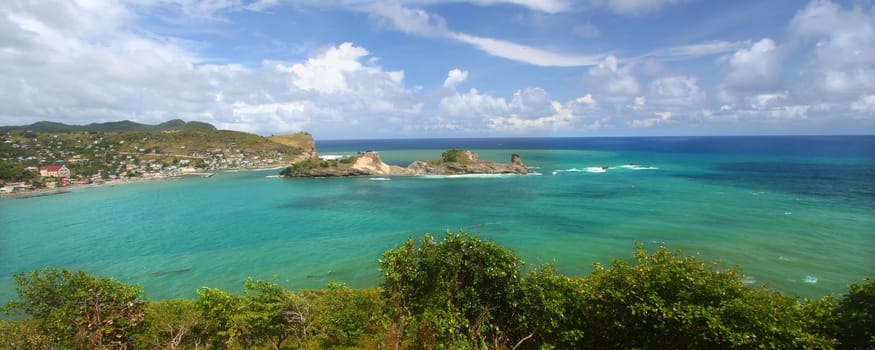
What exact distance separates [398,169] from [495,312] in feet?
350

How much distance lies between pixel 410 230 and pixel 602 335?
38123mm

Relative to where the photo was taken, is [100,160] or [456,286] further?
[100,160]

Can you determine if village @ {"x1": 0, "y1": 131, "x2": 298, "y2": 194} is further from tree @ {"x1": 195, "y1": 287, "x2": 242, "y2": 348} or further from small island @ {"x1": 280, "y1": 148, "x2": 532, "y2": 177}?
tree @ {"x1": 195, "y1": 287, "x2": 242, "y2": 348}

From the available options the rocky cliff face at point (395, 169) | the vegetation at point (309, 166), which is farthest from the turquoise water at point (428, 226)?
the vegetation at point (309, 166)

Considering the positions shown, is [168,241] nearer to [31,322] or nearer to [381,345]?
[31,322]

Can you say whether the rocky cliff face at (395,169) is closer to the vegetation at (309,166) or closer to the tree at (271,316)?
the vegetation at (309,166)

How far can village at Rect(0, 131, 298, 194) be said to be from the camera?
9951 centimetres

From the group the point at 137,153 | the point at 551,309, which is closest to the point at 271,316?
the point at 551,309

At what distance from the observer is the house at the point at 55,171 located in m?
103

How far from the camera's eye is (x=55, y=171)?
344ft

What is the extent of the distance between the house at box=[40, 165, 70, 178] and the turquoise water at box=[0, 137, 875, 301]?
21776 mm

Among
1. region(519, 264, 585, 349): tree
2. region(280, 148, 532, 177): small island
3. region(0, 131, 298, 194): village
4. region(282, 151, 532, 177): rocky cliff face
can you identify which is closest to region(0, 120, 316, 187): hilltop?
region(0, 131, 298, 194): village

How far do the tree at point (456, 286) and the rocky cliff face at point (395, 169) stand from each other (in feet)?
323

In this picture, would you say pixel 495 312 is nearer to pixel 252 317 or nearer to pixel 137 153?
pixel 252 317
